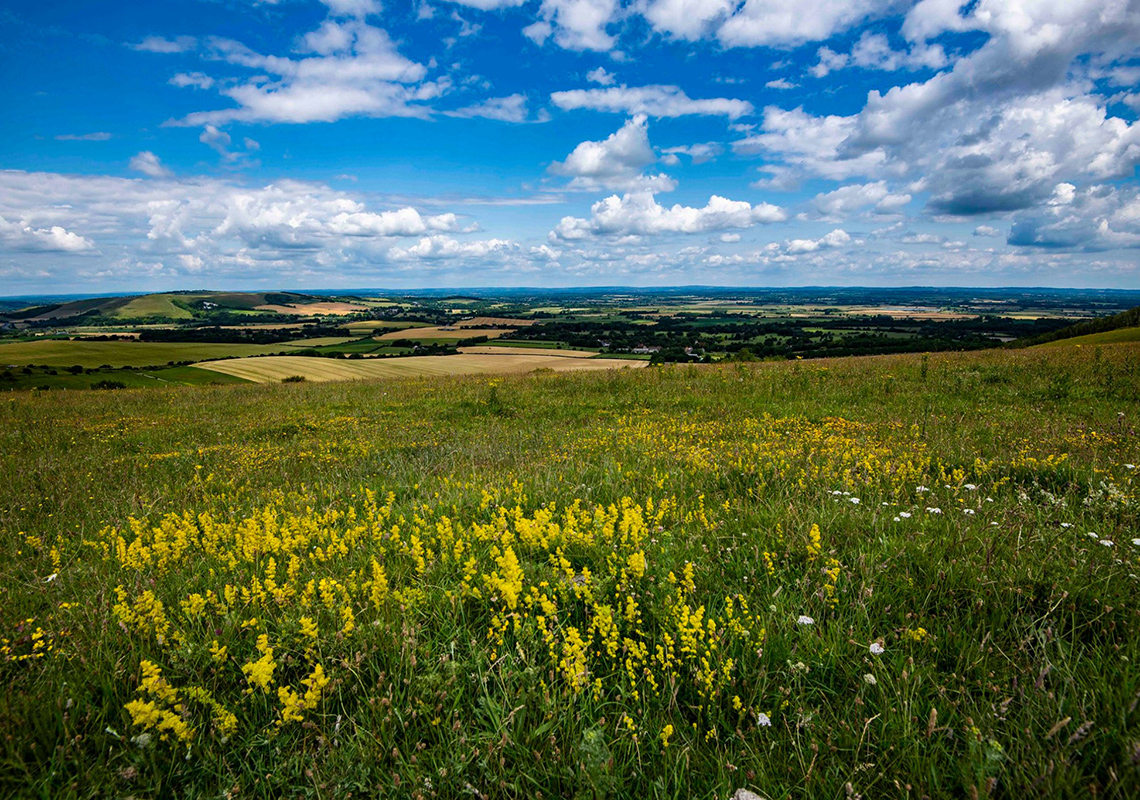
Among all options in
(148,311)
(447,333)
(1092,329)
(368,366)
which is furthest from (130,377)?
(148,311)

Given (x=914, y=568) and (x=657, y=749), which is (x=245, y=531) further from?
(x=914, y=568)

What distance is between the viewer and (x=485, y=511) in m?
5.21

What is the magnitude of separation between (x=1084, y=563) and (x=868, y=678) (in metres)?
2.07

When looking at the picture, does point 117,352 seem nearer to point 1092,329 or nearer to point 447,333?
point 447,333

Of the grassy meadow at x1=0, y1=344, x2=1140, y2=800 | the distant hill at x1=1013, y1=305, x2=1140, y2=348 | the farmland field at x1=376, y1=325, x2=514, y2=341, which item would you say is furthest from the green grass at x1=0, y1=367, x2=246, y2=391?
the distant hill at x1=1013, y1=305, x2=1140, y2=348

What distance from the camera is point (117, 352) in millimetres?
77500

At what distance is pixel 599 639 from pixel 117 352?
10246 centimetres

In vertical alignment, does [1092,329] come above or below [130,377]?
above

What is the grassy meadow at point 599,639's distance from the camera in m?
2.27

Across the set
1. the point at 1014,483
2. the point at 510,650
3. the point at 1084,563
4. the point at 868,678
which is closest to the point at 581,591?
the point at 510,650

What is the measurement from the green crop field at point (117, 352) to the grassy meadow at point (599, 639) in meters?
83.5

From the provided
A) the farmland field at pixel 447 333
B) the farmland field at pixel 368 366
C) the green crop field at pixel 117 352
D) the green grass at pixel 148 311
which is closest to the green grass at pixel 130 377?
the farmland field at pixel 368 366

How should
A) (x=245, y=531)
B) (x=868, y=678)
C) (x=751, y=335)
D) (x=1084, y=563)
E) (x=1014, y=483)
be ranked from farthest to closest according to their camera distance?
(x=751, y=335) < (x=1014, y=483) < (x=245, y=531) < (x=1084, y=563) < (x=868, y=678)

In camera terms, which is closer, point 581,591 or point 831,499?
point 581,591
